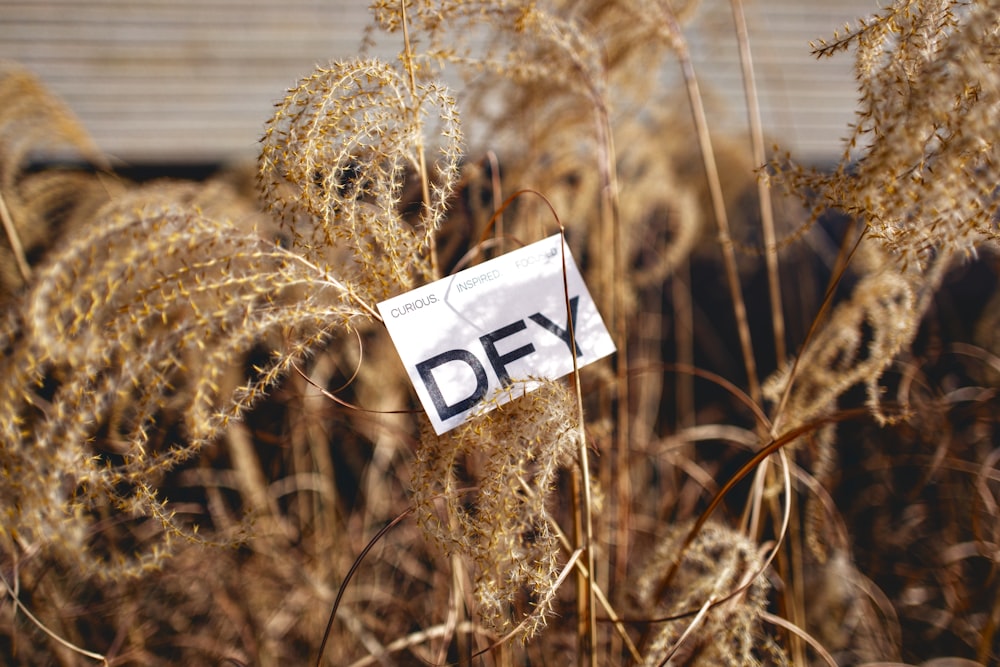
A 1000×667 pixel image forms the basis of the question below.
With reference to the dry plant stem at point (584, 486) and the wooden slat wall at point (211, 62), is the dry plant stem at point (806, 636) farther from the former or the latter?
the wooden slat wall at point (211, 62)

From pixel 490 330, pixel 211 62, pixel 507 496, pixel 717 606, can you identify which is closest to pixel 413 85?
pixel 490 330

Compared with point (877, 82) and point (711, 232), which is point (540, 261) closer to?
point (877, 82)

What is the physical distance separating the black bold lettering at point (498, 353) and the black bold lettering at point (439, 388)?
12 mm

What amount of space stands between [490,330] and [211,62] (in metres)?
2.39

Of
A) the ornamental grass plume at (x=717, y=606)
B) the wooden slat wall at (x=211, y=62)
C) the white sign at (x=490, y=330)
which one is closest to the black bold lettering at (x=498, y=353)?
the white sign at (x=490, y=330)

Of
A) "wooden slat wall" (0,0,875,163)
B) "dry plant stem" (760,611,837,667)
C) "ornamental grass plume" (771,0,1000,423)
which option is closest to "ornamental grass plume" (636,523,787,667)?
"dry plant stem" (760,611,837,667)

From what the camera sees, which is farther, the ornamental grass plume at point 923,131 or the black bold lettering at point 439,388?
the black bold lettering at point 439,388

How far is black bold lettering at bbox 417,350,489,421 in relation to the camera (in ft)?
1.52

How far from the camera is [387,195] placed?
1.46 feet

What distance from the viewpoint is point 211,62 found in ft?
7.72

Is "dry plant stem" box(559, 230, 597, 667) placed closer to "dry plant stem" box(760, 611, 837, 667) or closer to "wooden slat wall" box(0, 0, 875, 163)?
"dry plant stem" box(760, 611, 837, 667)

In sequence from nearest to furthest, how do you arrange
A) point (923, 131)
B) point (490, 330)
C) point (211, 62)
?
point (923, 131)
point (490, 330)
point (211, 62)

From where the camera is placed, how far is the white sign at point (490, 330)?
18.3 inches

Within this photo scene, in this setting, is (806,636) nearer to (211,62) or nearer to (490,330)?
(490,330)
